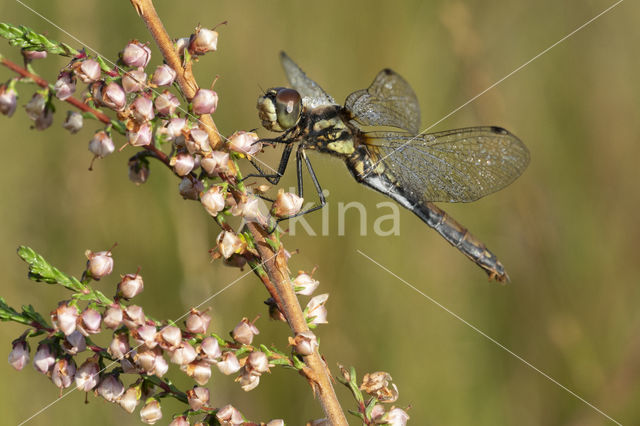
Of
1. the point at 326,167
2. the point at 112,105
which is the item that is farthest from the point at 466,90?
the point at 112,105

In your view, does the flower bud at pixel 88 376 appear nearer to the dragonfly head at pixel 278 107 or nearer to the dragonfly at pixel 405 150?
the dragonfly head at pixel 278 107

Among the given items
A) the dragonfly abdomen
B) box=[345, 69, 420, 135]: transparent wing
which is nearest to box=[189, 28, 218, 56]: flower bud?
box=[345, 69, 420, 135]: transparent wing

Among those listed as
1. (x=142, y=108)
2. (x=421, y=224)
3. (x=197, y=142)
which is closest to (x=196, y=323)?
(x=197, y=142)

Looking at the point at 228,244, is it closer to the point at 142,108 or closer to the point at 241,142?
the point at 241,142

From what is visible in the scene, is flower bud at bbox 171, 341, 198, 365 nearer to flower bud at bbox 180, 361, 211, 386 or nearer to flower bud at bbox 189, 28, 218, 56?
flower bud at bbox 180, 361, 211, 386

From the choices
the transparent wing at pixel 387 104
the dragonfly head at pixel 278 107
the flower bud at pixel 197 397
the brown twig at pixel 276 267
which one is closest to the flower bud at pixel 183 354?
the flower bud at pixel 197 397
